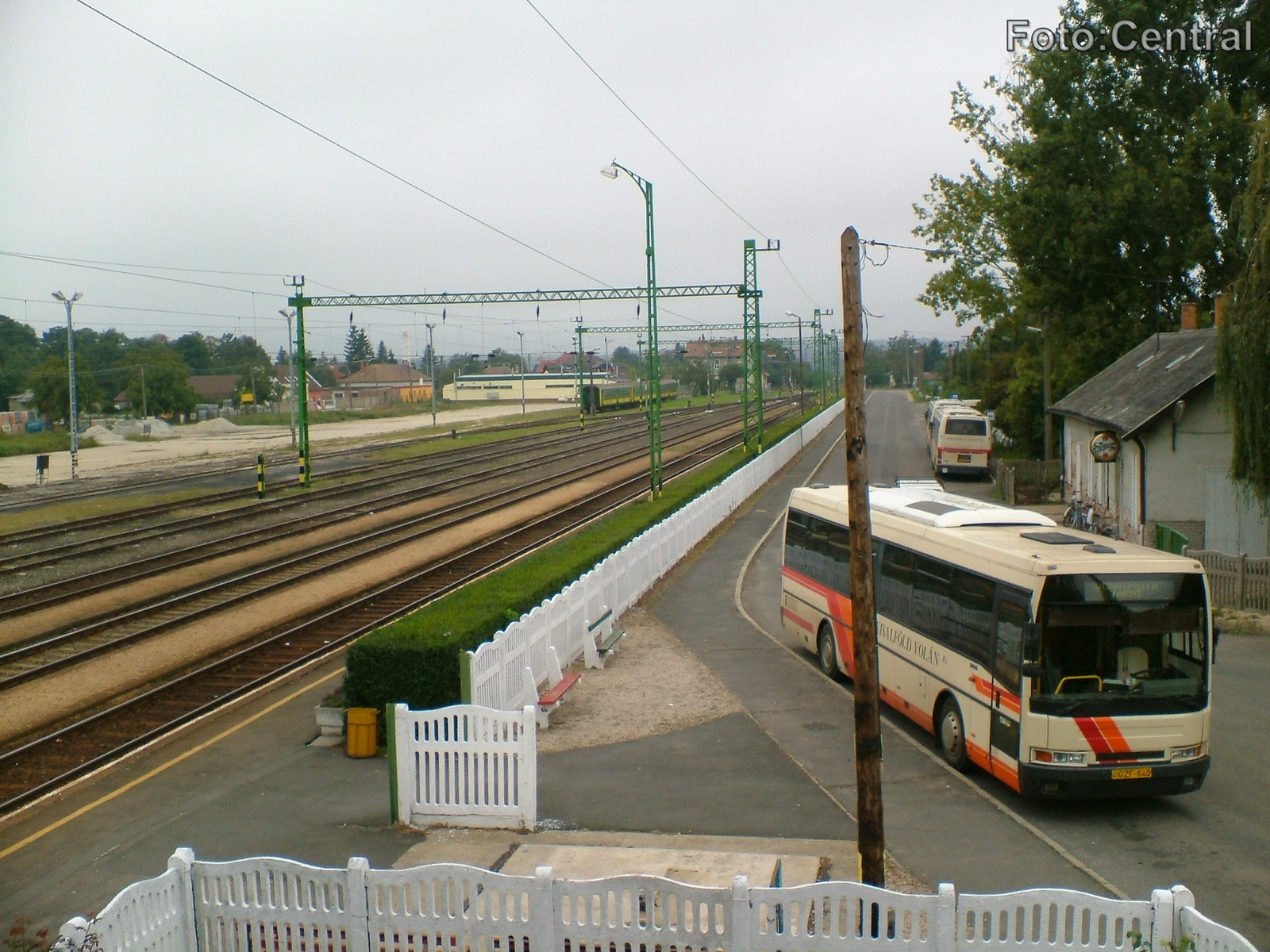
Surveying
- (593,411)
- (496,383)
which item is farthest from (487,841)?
(496,383)

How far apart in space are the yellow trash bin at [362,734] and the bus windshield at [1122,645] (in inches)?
257

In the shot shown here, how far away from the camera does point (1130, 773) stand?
9516mm

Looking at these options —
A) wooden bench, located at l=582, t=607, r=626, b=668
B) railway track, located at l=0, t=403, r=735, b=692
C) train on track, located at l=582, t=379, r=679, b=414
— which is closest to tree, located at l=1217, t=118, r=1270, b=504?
wooden bench, located at l=582, t=607, r=626, b=668

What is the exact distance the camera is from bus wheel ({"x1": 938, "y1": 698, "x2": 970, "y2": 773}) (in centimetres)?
1104

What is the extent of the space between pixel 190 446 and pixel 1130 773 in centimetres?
7070

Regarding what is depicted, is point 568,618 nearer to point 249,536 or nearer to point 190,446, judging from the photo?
point 249,536

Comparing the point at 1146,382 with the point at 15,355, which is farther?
the point at 15,355

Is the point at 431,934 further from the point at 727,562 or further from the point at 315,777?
the point at 727,562

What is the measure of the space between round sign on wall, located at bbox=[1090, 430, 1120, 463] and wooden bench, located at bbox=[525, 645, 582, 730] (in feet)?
48.1

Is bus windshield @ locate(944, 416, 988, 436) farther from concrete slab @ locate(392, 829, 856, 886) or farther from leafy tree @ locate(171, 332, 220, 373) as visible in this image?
leafy tree @ locate(171, 332, 220, 373)

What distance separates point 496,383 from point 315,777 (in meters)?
143

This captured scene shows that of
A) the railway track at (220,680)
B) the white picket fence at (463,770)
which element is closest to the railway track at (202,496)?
the railway track at (220,680)

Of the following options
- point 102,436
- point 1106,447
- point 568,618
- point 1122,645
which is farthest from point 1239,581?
point 102,436

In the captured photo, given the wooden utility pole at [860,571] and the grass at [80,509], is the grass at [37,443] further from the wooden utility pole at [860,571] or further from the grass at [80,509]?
the wooden utility pole at [860,571]
